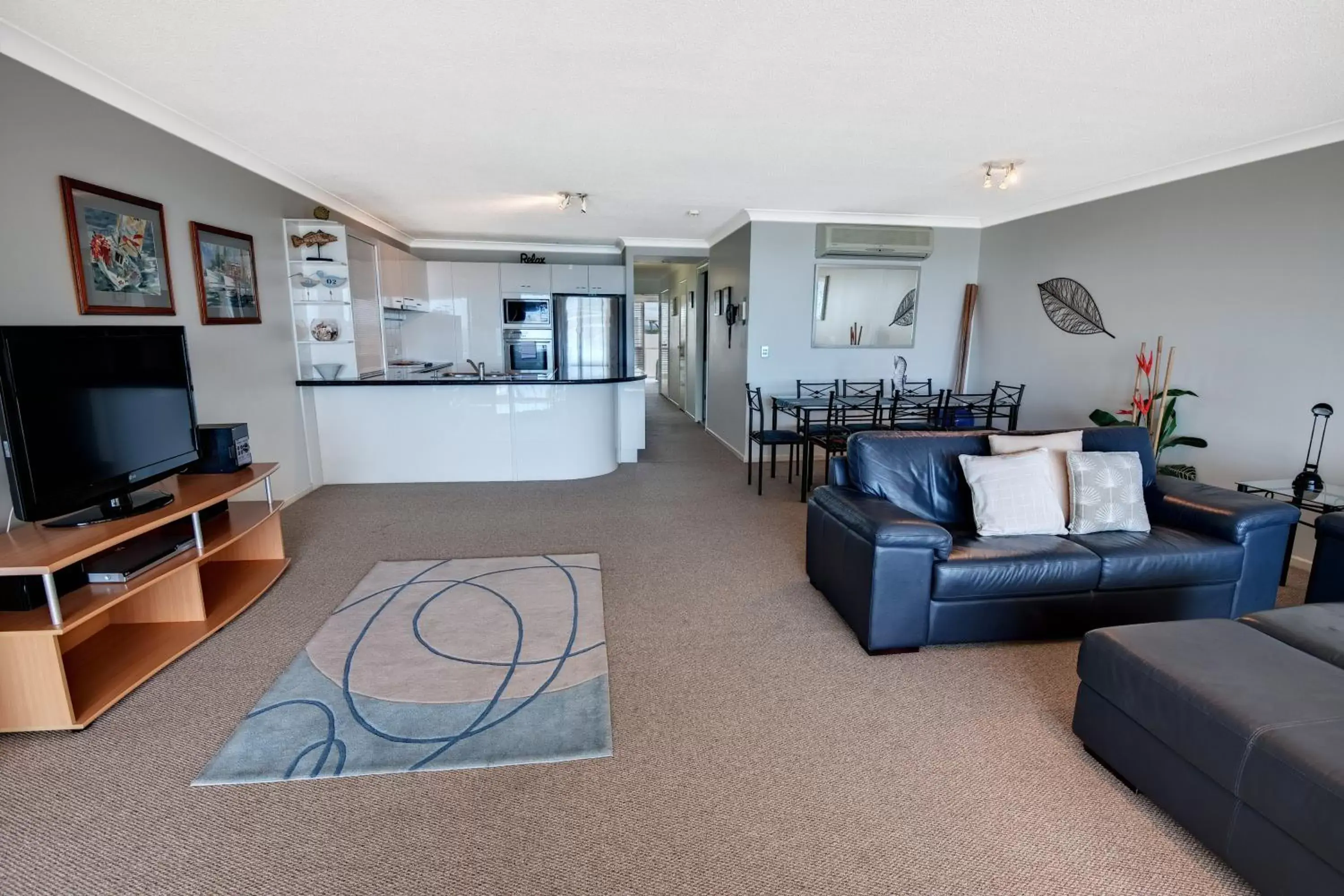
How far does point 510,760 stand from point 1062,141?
4.23 meters

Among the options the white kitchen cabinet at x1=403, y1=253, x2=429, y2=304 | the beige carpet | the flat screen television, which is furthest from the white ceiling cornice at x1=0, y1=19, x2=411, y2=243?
the beige carpet

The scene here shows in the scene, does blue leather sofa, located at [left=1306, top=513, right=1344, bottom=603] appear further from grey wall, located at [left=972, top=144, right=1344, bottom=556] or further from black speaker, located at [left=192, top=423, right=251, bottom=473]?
black speaker, located at [left=192, top=423, right=251, bottom=473]

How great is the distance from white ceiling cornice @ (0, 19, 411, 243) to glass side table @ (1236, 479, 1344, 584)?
18.4ft

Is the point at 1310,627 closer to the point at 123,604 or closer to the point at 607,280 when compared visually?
the point at 123,604

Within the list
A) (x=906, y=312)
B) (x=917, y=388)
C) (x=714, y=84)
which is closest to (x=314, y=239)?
(x=714, y=84)

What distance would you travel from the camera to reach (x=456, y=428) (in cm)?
527

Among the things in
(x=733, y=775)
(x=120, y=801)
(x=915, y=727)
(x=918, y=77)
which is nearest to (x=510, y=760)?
(x=733, y=775)

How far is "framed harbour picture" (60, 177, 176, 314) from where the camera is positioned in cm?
275

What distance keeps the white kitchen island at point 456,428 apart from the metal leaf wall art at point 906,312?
2.87 meters

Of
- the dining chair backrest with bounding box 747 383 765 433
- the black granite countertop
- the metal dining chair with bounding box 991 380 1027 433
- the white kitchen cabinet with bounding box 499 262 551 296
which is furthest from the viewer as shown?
the white kitchen cabinet with bounding box 499 262 551 296

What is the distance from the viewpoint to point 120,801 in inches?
68.8

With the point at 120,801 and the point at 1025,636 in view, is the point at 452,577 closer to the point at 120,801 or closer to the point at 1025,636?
the point at 120,801

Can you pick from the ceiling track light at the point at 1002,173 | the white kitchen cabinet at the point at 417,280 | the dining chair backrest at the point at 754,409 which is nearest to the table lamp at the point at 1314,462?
the ceiling track light at the point at 1002,173

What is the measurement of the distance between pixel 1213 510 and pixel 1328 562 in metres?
0.40
